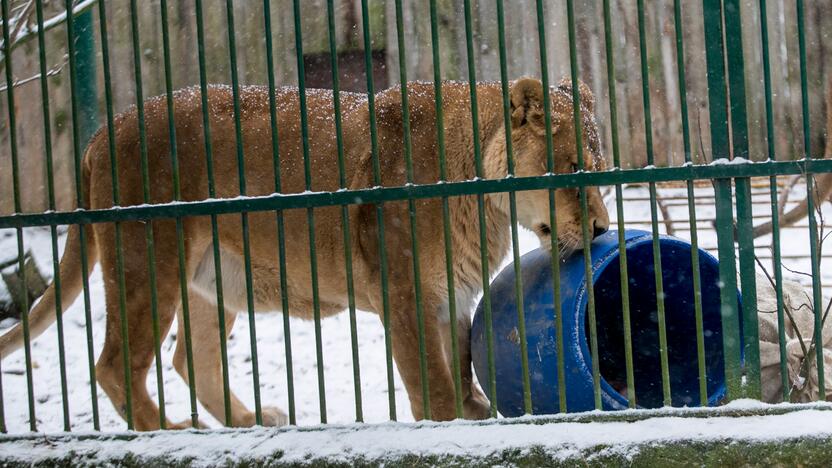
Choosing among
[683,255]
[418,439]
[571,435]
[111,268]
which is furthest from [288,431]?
[683,255]

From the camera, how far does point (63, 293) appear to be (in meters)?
5.20

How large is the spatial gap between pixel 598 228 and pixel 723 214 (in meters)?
0.93

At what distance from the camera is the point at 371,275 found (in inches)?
192

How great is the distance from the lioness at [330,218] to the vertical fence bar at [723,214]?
2.92ft

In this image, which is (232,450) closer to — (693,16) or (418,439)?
(418,439)

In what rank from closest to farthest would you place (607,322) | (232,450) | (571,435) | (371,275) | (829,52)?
(571,435), (232,450), (371,275), (607,322), (829,52)

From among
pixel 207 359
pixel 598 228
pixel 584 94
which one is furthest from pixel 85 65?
pixel 598 228

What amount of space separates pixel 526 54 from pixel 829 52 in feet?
9.71

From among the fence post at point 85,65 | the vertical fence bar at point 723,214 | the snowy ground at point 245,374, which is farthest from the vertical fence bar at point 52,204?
the fence post at point 85,65

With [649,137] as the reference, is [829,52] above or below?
above

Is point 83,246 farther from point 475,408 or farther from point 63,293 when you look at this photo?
point 475,408

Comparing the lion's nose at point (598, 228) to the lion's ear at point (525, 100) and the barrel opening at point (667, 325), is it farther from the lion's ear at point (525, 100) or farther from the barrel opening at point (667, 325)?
the lion's ear at point (525, 100)

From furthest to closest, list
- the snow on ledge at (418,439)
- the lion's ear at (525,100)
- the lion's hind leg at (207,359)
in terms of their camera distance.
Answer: the lion's hind leg at (207,359) → the lion's ear at (525,100) → the snow on ledge at (418,439)

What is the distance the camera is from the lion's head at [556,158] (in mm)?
4559
